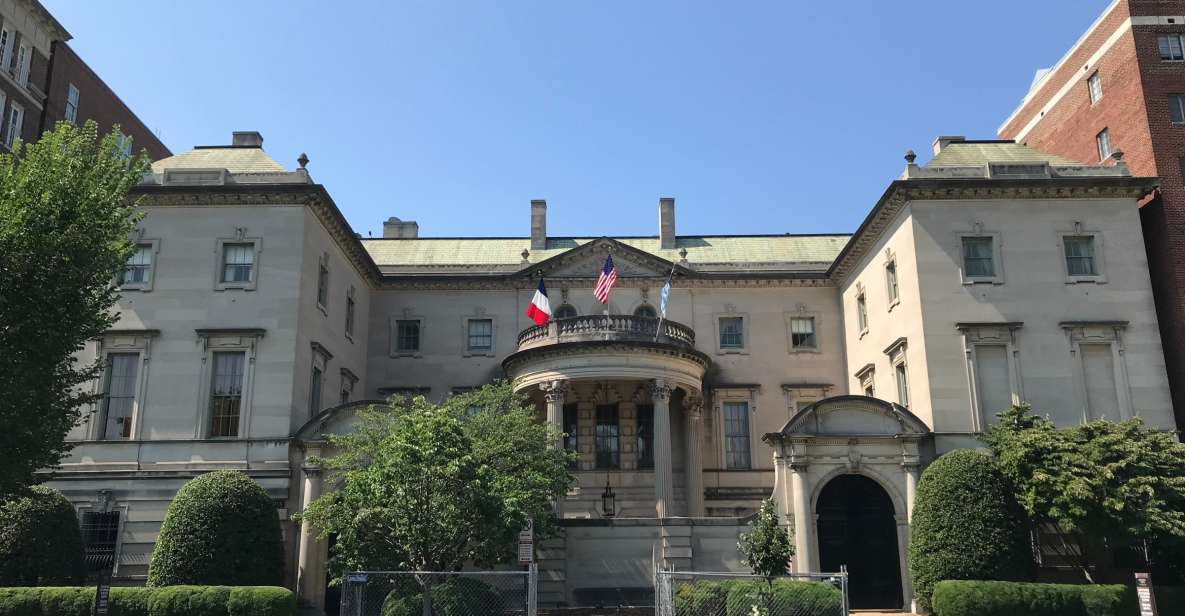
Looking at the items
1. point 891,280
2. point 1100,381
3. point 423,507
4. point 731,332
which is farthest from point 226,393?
point 1100,381

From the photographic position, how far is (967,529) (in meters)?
27.8

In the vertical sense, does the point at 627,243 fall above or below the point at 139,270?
above

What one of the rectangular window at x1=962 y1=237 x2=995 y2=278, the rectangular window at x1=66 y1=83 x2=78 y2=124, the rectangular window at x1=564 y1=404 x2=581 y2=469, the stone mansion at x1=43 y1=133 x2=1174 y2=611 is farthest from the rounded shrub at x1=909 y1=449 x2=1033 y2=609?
the rectangular window at x1=66 y1=83 x2=78 y2=124

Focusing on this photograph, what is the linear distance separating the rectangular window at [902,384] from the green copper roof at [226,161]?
23748 millimetres

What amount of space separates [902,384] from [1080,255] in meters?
A: 7.57

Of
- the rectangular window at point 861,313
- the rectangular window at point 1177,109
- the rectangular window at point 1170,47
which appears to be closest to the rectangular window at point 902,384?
the rectangular window at point 861,313

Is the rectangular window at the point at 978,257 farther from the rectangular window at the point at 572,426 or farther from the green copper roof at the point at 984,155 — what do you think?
the rectangular window at the point at 572,426

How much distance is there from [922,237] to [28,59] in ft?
126

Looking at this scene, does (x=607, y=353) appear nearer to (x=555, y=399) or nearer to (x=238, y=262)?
(x=555, y=399)

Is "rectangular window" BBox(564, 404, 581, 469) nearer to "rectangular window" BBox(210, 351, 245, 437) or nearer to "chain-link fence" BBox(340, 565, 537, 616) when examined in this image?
"rectangular window" BBox(210, 351, 245, 437)

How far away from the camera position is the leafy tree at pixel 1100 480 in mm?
26203

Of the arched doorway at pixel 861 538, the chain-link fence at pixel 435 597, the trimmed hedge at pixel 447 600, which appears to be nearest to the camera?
the chain-link fence at pixel 435 597

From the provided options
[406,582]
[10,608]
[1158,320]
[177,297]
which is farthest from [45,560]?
[1158,320]

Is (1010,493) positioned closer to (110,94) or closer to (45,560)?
(45,560)
